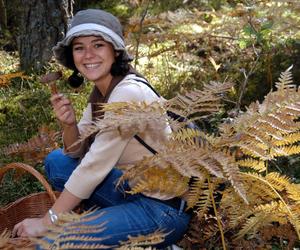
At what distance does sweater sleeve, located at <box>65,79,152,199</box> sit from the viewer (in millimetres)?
2412

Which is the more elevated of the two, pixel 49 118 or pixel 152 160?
pixel 152 160

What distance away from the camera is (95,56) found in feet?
8.64

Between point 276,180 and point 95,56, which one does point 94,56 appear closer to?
point 95,56

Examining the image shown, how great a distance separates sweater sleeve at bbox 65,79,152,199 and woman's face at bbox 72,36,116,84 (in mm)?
158

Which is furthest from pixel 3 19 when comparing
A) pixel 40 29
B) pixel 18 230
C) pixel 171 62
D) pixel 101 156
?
pixel 101 156

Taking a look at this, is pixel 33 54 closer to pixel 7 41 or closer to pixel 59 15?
pixel 59 15

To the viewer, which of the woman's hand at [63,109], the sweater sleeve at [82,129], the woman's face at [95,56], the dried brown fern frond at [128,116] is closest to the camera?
the dried brown fern frond at [128,116]

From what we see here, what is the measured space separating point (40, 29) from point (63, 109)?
2.56 meters

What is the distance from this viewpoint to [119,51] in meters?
2.67

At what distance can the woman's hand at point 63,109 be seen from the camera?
2.79m

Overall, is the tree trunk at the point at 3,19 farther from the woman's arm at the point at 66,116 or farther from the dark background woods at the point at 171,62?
the woman's arm at the point at 66,116

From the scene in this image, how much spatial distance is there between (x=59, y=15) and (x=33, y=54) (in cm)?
48

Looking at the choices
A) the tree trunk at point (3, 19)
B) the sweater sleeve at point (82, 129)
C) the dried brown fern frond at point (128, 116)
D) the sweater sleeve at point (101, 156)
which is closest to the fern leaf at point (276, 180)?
the dried brown fern frond at point (128, 116)

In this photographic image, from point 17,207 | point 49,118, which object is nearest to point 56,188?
point 17,207
